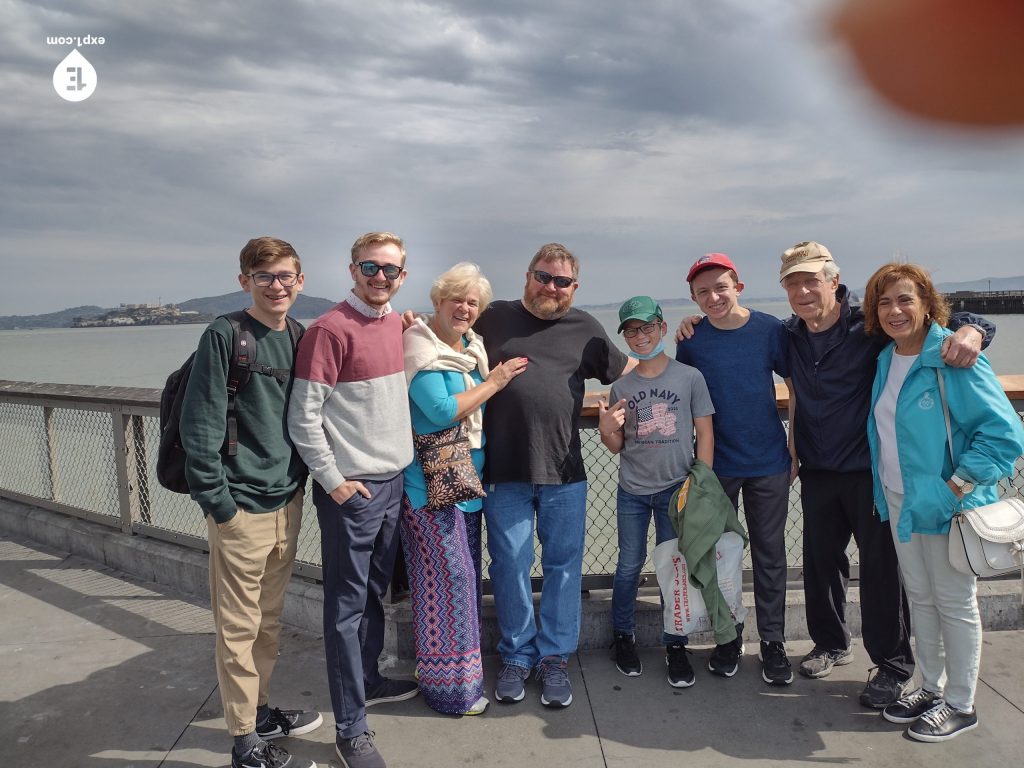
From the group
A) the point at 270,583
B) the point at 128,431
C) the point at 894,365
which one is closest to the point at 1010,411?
the point at 894,365

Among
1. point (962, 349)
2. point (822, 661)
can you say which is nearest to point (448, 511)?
point (822, 661)

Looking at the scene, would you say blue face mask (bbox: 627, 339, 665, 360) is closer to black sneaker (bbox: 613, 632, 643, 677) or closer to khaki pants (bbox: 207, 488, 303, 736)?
black sneaker (bbox: 613, 632, 643, 677)

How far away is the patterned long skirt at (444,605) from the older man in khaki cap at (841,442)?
173cm

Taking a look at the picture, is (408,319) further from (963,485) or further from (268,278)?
(963,485)

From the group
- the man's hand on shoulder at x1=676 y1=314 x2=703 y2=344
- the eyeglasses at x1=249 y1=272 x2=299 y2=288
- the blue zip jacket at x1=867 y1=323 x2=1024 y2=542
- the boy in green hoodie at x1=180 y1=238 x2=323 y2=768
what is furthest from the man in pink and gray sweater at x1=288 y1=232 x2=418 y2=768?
the blue zip jacket at x1=867 y1=323 x2=1024 y2=542

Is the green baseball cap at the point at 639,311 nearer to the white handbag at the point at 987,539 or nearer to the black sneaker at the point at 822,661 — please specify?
the white handbag at the point at 987,539

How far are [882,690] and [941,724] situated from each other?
294 millimetres

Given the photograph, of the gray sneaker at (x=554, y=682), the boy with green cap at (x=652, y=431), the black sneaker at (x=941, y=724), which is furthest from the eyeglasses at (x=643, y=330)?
the black sneaker at (x=941, y=724)

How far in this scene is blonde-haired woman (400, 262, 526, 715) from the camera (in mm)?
3213

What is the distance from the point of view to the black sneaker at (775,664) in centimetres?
355

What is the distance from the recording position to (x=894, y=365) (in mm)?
3199

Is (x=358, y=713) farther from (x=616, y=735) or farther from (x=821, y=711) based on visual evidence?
(x=821, y=711)

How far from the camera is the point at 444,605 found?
11.1ft

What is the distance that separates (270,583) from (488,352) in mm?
1444
